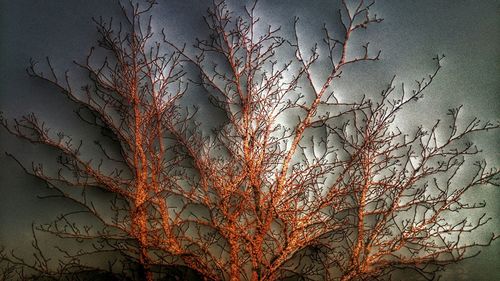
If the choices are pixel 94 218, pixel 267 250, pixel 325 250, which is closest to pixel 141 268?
pixel 94 218

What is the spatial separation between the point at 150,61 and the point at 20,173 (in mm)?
1276

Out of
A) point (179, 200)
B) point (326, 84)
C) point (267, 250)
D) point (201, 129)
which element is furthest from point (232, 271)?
point (326, 84)

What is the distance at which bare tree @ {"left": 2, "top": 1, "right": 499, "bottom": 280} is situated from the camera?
3.84 meters

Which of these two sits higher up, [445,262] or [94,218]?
[94,218]

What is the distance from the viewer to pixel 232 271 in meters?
3.82

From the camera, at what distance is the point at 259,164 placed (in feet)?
12.7

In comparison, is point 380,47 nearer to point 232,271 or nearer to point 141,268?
point 232,271

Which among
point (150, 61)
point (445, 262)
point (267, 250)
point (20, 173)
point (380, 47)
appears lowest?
point (445, 262)

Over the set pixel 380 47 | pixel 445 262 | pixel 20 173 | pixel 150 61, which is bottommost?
pixel 445 262

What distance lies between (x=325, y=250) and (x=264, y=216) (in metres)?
0.53

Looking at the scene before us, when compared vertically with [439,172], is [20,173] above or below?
above

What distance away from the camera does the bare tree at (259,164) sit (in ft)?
12.6

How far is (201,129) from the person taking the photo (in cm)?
396

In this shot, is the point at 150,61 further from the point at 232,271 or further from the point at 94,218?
the point at 232,271
